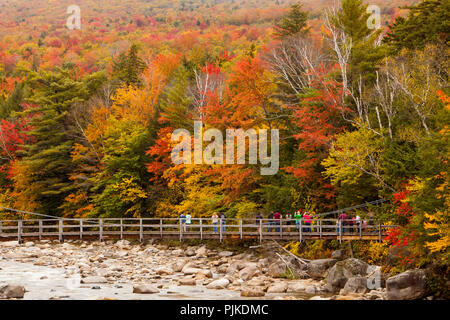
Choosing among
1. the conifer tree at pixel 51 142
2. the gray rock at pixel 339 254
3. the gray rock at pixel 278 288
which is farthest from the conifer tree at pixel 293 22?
the gray rock at pixel 278 288

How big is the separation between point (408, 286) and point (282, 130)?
17.2m

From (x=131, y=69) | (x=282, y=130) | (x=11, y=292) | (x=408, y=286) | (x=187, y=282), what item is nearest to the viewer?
(x=408, y=286)

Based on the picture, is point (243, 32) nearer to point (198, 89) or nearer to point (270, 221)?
point (198, 89)

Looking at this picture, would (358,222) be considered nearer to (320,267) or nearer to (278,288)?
(320,267)

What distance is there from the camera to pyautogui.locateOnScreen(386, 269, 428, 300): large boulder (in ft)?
61.8

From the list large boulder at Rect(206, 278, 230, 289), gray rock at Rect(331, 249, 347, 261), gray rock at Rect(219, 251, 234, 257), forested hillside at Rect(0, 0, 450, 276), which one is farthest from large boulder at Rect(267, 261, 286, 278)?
gray rock at Rect(219, 251, 234, 257)

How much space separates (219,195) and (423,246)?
57.9ft

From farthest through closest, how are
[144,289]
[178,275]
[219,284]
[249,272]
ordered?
[178,275]
[249,272]
[219,284]
[144,289]

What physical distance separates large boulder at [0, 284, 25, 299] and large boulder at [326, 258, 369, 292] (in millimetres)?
11928

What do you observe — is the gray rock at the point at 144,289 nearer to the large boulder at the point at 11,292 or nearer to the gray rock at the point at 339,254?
the large boulder at the point at 11,292

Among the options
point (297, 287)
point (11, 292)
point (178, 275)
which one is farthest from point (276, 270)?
point (11, 292)

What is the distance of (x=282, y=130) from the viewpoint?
34719 millimetres
